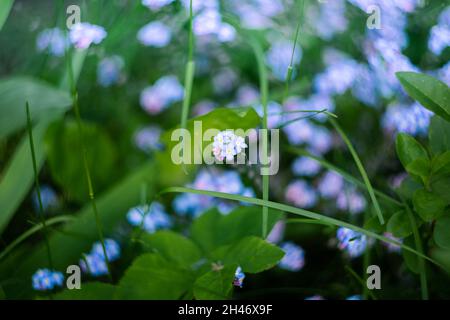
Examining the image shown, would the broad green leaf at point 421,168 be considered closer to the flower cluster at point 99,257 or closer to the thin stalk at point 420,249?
the thin stalk at point 420,249

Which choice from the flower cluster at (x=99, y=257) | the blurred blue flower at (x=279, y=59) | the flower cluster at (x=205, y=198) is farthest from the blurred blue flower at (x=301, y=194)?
the flower cluster at (x=99, y=257)

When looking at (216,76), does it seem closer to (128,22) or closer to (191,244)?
(128,22)

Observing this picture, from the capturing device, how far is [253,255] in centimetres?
71

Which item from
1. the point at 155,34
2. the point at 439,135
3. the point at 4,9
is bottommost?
the point at 439,135

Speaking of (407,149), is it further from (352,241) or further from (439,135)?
(352,241)

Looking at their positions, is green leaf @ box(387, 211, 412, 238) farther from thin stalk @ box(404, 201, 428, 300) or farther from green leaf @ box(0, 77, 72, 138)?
green leaf @ box(0, 77, 72, 138)

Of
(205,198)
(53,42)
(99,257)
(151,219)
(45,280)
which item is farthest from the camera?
(53,42)

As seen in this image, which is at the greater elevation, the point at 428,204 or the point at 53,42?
the point at 53,42

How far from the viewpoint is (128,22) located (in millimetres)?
1206

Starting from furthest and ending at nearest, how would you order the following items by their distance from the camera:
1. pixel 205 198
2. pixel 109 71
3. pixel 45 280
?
pixel 109 71 < pixel 205 198 < pixel 45 280

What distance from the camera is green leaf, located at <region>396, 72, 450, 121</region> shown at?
70 cm

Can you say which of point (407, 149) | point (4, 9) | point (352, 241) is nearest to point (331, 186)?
point (352, 241)

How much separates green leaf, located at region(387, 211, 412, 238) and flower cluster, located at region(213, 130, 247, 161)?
0.22m

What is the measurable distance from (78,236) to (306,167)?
23.0 inches
